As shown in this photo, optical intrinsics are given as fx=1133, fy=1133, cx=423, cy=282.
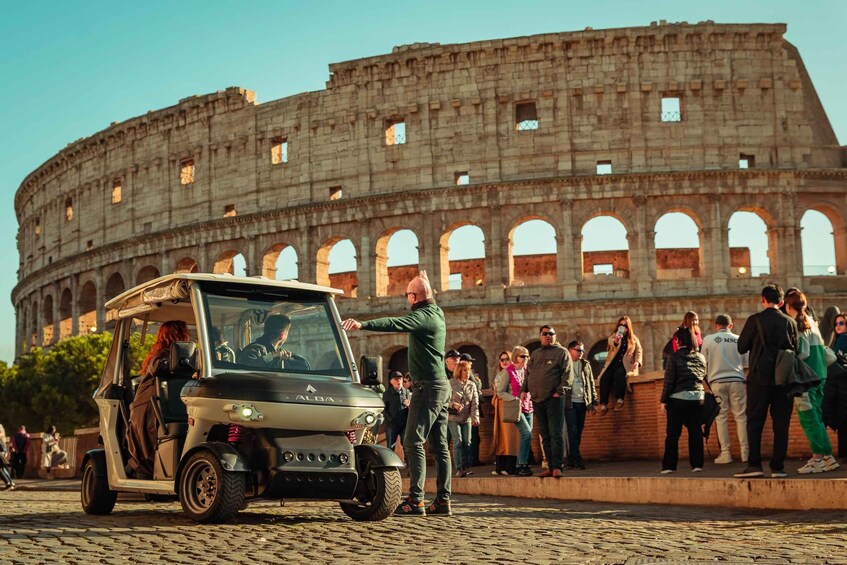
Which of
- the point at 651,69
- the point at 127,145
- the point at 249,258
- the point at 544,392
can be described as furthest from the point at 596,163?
the point at 544,392

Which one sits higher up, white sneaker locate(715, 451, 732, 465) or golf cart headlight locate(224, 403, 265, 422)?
golf cart headlight locate(224, 403, 265, 422)

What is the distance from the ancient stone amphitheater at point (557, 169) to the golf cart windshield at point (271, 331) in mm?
27864

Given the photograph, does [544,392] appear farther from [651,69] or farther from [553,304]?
[651,69]

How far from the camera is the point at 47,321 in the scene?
173ft

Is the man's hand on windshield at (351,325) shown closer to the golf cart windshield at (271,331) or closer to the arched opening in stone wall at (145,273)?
the golf cart windshield at (271,331)

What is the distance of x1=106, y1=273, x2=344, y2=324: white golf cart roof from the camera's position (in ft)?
29.5

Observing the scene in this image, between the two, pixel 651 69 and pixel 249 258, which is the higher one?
pixel 651 69

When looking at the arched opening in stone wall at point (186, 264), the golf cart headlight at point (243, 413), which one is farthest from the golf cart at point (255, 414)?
the arched opening in stone wall at point (186, 264)

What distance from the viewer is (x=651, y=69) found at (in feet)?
126

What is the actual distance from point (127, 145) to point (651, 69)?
2200 centimetres

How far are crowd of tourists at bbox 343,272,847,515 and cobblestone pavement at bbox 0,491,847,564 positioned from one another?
90 centimetres

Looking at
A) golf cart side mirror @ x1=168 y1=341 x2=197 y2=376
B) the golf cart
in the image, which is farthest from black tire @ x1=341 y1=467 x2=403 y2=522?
golf cart side mirror @ x1=168 y1=341 x2=197 y2=376

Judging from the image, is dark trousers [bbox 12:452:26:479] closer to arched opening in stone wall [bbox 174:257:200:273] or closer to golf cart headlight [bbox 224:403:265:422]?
arched opening in stone wall [bbox 174:257:200:273]

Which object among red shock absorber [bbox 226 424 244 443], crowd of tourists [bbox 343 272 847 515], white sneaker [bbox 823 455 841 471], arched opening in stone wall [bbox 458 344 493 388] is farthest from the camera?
arched opening in stone wall [bbox 458 344 493 388]
